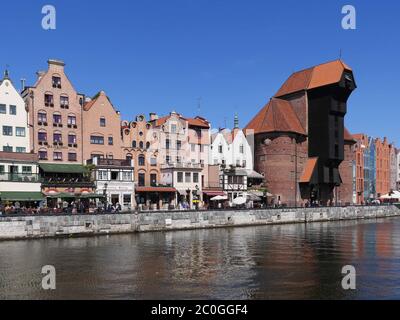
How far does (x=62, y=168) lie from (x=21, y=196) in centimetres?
920

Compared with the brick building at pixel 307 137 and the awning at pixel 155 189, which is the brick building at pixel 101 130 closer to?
the awning at pixel 155 189

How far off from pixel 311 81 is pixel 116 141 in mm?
47231

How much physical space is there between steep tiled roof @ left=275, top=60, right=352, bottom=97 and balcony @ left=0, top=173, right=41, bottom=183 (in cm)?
6103

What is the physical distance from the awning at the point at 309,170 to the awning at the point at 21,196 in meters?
55.8

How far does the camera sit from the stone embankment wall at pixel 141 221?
51656mm

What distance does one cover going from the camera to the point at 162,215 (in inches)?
2464

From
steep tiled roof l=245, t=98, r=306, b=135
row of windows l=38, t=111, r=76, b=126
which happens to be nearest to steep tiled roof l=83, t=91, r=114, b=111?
row of windows l=38, t=111, r=76, b=126

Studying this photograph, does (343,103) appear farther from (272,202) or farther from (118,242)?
(118,242)

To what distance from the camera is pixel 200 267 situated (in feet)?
112

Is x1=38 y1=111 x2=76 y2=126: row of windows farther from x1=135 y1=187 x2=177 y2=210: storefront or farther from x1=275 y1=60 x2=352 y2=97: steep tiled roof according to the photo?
x1=275 y1=60 x2=352 y2=97: steep tiled roof

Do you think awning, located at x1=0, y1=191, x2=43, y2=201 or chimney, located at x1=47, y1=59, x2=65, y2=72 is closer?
awning, located at x1=0, y1=191, x2=43, y2=201

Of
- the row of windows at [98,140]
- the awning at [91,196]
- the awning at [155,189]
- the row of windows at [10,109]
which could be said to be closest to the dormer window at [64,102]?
the row of windows at [98,140]

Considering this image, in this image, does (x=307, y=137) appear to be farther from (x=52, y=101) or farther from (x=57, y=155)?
(x=52, y=101)

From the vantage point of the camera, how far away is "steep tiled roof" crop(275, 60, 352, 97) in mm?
98875
